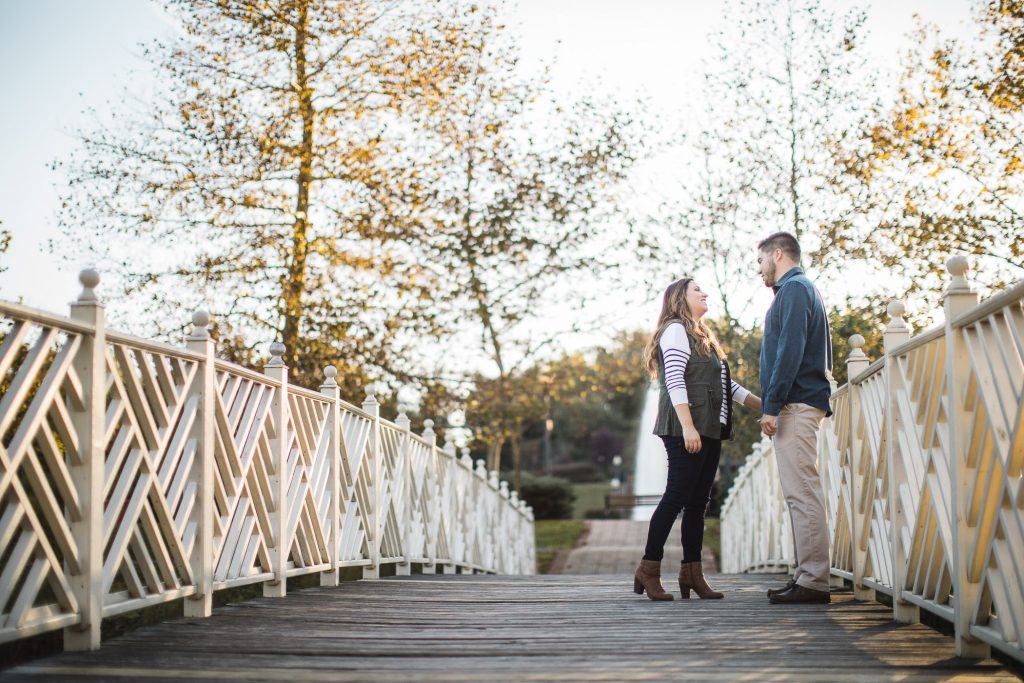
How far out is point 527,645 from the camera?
148 inches

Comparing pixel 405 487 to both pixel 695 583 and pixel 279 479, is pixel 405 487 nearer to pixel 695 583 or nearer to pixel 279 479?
pixel 279 479

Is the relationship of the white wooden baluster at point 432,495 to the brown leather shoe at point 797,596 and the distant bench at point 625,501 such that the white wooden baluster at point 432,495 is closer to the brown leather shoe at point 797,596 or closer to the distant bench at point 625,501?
the brown leather shoe at point 797,596

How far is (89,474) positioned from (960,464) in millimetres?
2975

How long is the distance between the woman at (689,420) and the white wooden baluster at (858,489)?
1.74 ft

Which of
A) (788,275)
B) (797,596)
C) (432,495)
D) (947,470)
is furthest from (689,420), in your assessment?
(432,495)

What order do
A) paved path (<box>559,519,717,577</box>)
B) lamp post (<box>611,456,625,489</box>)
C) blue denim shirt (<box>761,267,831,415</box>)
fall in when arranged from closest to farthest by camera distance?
blue denim shirt (<box>761,267,831,415</box>)
paved path (<box>559,519,717,577</box>)
lamp post (<box>611,456,625,489</box>)

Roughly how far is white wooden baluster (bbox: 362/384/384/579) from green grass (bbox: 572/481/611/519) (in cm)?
2821

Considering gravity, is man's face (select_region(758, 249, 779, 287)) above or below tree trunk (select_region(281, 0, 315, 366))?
below

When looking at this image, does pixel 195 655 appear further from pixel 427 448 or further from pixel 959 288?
pixel 427 448

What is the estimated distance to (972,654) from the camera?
135 inches

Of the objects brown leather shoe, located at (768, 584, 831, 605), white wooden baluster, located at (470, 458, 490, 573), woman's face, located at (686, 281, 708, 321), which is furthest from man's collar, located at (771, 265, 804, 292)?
white wooden baluster, located at (470, 458, 490, 573)

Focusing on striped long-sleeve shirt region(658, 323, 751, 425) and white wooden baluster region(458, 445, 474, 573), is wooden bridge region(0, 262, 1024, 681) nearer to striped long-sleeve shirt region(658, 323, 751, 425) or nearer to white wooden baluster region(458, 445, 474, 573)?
striped long-sleeve shirt region(658, 323, 751, 425)

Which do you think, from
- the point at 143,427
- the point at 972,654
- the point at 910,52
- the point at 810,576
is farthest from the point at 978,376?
the point at 910,52

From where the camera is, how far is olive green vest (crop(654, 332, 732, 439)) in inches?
219
